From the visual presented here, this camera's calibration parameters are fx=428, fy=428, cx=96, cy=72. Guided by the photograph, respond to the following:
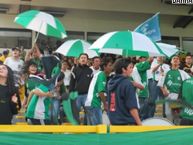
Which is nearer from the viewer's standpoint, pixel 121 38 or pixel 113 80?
pixel 113 80

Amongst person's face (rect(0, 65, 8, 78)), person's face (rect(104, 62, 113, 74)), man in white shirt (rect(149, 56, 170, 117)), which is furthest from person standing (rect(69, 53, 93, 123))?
person's face (rect(0, 65, 8, 78))

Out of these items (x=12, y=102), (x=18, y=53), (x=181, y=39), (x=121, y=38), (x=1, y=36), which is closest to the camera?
(x=12, y=102)

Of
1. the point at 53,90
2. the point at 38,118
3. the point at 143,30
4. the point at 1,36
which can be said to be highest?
the point at 1,36

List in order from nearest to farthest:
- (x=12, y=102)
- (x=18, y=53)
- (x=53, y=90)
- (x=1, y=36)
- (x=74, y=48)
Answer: (x=12, y=102)
(x=53, y=90)
(x=74, y=48)
(x=18, y=53)
(x=1, y=36)

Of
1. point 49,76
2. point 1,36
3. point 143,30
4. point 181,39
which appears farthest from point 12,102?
point 181,39

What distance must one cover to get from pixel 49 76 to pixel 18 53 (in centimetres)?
306

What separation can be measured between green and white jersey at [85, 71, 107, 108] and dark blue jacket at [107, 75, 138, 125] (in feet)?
5.08

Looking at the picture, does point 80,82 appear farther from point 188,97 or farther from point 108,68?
point 188,97

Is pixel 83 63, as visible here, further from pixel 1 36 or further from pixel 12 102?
pixel 1 36

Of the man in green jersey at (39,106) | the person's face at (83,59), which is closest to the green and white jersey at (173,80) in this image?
the person's face at (83,59)

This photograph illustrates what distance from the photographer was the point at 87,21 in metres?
16.4

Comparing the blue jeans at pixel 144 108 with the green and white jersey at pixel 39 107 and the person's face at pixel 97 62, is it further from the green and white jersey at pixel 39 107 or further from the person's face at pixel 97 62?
the green and white jersey at pixel 39 107

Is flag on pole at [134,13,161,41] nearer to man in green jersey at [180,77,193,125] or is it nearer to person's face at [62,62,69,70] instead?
man in green jersey at [180,77,193,125]

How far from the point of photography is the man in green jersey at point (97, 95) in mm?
6301
